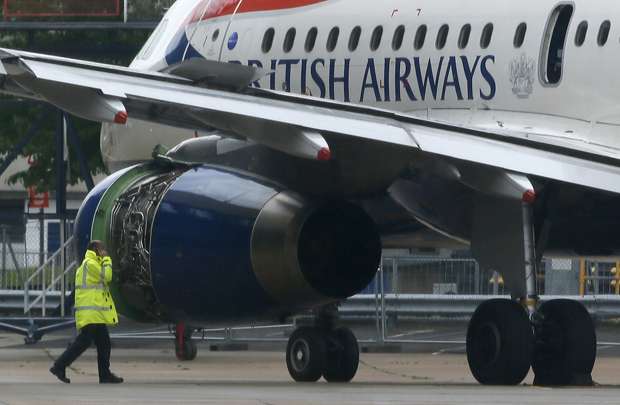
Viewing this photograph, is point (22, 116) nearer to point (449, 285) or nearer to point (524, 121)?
point (449, 285)

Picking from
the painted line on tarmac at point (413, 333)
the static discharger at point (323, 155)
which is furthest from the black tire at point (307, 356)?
the painted line on tarmac at point (413, 333)

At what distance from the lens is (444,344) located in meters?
25.1

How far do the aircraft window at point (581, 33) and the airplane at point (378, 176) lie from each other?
17 mm

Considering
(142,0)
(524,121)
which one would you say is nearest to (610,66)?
(524,121)

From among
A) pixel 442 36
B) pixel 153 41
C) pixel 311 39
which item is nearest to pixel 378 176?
pixel 442 36

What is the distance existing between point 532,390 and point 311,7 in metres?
5.42

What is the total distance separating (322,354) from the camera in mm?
16922

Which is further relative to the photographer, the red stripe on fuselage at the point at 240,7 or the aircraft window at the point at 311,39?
the red stripe on fuselage at the point at 240,7

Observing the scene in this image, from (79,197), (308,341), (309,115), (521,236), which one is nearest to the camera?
(309,115)

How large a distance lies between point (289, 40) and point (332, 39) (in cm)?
61

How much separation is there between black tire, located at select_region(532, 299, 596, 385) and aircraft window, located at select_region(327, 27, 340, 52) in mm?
3565

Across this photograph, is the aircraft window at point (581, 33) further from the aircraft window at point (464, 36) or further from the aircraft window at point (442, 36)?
the aircraft window at point (442, 36)

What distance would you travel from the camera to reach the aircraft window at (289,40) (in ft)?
58.1

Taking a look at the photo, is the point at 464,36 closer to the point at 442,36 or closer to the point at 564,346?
the point at 442,36
